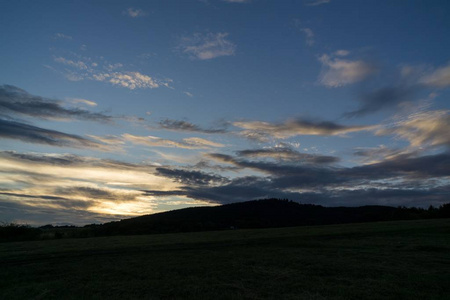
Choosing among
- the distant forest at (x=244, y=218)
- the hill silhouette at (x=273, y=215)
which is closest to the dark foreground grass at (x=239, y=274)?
the distant forest at (x=244, y=218)

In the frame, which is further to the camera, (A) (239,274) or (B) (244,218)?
(B) (244,218)

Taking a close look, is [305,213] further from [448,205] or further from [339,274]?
[339,274]

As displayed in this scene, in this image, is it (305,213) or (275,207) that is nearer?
(305,213)

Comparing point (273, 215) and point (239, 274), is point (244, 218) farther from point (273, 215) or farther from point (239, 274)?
point (239, 274)

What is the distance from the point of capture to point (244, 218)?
9344 centimetres

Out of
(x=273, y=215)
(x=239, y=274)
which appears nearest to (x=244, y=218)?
(x=273, y=215)

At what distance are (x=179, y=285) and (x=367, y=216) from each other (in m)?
79.9

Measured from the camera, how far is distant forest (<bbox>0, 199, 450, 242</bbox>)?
4312 centimetres

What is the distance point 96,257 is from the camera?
1644 cm

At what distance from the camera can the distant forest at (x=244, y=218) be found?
43.1 m

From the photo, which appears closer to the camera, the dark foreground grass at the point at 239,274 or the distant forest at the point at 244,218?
the dark foreground grass at the point at 239,274

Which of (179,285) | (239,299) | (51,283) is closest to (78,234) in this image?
(51,283)

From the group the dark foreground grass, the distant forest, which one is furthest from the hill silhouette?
the dark foreground grass

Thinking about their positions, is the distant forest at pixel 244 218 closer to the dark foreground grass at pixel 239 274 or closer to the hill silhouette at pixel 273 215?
the hill silhouette at pixel 273 215
